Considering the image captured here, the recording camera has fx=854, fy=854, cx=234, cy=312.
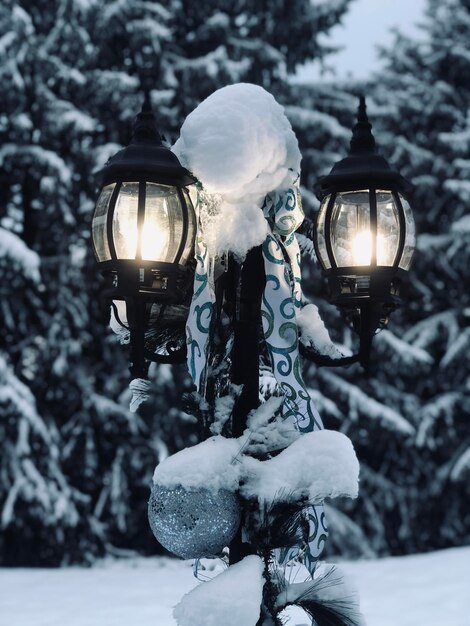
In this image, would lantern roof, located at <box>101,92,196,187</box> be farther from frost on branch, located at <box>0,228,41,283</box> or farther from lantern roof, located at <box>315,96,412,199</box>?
frost on branch, located at <box>0,228,41,283</box>

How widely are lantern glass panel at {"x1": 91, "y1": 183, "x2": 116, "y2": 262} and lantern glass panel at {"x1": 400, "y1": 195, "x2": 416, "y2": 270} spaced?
1064 mm

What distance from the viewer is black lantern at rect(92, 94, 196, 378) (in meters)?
2.88

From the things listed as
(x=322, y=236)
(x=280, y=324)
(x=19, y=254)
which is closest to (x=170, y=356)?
(x=280, y=324)

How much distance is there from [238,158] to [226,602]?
1.37 metres

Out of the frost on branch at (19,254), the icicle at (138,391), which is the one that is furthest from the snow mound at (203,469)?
the frost on branch at (19,254)

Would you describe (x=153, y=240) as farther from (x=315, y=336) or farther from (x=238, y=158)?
(x=315, y=336)

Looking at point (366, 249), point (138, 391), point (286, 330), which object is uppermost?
point (366, 249)

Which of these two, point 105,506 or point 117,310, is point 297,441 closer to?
point 117,310

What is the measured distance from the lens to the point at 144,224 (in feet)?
9.48

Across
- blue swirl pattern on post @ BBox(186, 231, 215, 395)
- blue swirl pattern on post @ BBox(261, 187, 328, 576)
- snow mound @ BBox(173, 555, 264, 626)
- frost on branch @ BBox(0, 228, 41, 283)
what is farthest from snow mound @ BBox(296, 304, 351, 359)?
frost on branch @ BBox(0, 228, 41, 283)

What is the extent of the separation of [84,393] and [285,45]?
635cm

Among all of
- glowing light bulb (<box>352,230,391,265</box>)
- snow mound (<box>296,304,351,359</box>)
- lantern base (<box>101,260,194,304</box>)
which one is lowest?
snow mound (<box>296,304,351,359</box>)

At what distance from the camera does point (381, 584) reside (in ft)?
26.9

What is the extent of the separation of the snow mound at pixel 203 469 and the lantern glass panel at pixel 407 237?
3.43 feet
